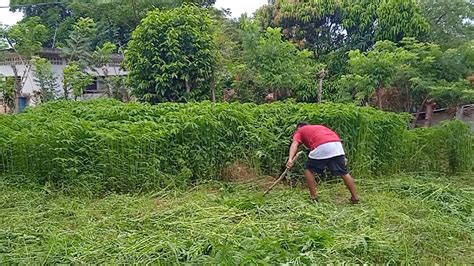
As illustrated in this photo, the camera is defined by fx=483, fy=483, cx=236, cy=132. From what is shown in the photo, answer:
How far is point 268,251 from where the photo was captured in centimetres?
343

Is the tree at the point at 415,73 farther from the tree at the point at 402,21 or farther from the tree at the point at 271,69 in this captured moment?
the tree at the point at 402,21

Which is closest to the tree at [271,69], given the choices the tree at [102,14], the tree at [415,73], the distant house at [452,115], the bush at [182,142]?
the tree at [415,73]

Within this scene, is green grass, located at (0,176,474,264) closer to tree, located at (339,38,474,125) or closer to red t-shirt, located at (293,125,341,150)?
red t-shirt, located at (293,125,341,150)

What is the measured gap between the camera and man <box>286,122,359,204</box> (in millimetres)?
5703

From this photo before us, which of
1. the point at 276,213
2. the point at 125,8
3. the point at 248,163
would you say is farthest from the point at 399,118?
the point at 125,8

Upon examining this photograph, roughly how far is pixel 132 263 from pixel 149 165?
2.79 m

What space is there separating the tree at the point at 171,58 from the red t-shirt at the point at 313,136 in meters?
4.52

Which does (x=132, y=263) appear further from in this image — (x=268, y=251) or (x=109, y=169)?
(x=109, y=169)

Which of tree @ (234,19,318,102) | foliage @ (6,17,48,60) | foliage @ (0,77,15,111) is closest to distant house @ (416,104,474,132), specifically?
tree @ (234,19,318,102)

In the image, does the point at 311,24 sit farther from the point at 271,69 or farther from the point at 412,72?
the point at 412,72

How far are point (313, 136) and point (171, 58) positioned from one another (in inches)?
191

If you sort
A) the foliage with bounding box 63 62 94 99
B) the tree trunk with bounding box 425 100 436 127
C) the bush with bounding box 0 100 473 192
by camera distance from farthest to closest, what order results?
the foliage with bounding box 63 62 94 99 < the tree trunk with bounding box 425 100 436 127 < the bush with bounding box 0 100 473 192

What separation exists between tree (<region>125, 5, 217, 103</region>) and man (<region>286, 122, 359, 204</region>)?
460 centimetres

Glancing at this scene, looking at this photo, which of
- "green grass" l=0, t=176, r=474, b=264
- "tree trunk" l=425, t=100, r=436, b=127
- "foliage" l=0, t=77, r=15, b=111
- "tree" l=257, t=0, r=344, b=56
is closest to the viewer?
"green grass" l=0, t=176, r=474, b=264
